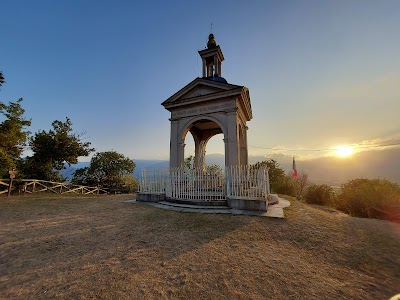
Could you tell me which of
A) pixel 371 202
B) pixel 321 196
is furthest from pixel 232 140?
pixel 371 202

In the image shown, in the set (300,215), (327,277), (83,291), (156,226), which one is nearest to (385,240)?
(300,215)

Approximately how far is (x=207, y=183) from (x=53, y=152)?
19.3 metres

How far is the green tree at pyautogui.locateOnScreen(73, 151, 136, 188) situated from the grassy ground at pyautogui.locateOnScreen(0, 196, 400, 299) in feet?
60.2

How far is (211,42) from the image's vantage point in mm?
14320

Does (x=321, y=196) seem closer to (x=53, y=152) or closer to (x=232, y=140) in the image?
(x=232, y=140)

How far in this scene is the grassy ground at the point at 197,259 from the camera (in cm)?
294

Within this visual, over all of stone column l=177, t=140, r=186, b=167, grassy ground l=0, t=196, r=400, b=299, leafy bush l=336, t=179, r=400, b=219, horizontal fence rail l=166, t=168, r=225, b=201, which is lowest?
grassy ground l=0, t=196, r=400, b=299

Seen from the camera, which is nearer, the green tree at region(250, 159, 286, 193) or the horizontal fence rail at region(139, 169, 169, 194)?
the horizontal fence rail at region(139, 169, 169, 194)

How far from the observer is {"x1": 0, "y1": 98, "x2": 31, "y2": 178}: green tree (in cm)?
1493

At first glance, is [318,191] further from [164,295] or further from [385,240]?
[164,295]

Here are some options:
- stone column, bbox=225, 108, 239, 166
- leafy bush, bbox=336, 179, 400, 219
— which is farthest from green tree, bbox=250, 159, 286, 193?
stone column, bbox=225, 108, 239, 166

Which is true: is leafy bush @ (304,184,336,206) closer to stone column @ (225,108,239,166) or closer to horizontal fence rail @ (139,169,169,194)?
stone column @ (225,108,239,166)

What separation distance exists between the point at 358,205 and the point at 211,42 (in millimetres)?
14381

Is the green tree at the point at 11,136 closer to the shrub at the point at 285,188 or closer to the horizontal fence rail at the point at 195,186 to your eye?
the horizontal fence rail at the point at 195,186
